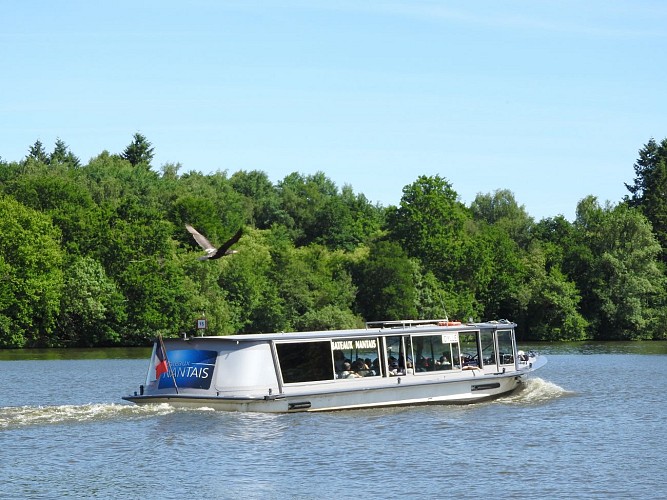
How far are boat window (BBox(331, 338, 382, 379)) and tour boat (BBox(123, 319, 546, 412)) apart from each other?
33 mm

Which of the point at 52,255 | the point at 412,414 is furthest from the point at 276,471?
the point at 52,255

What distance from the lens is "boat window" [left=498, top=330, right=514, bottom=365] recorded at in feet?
138

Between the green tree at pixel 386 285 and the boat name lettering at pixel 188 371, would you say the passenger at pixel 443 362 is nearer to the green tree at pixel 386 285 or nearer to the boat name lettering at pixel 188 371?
the boat name lettering at pixel 188 371

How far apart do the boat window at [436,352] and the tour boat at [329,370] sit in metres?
0.03

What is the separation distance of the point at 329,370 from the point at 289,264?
6457 centimetres

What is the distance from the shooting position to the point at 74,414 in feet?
113

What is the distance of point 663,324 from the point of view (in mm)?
100750

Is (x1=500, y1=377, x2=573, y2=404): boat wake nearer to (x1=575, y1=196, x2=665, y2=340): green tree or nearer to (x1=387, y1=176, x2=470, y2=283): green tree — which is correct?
(x1=575, y1=196, x2=665, y2=340): green tree

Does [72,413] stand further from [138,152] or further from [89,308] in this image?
[138,152]

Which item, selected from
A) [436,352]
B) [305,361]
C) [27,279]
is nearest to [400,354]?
[436,352]

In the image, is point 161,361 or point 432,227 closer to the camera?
point 161,361

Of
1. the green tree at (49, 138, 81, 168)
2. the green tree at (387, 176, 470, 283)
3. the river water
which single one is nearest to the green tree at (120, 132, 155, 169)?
the green tree at (49, 138, 81, 168)

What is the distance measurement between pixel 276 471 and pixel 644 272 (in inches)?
3200

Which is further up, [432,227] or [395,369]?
[432,227]
